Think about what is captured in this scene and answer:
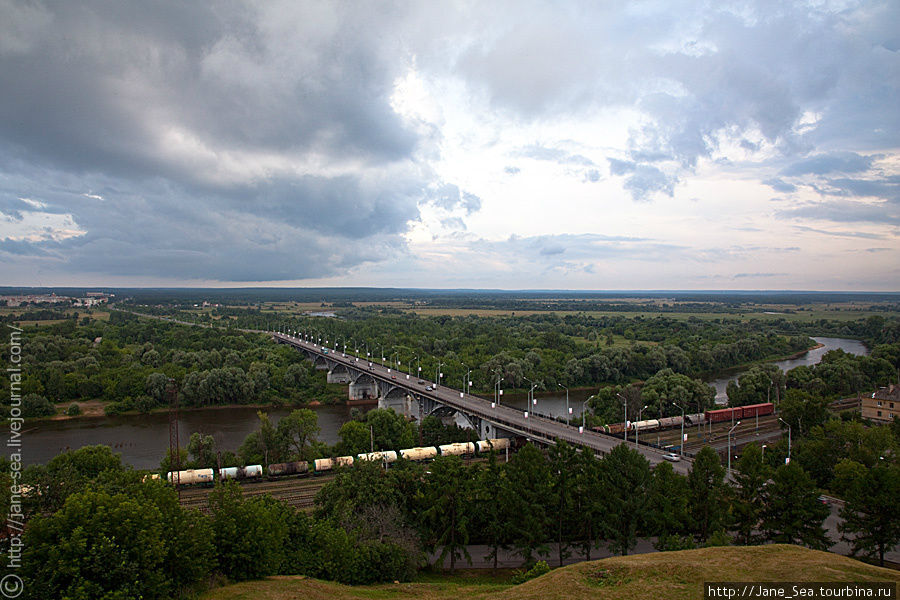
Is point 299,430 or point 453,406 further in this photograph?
point 453,406

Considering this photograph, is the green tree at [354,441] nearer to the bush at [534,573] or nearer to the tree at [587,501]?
the tree at [587,501]

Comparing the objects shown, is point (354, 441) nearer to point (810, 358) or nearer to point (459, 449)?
point (459, 449)

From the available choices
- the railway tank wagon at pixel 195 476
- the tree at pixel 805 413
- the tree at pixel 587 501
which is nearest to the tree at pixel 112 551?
the tree at pixel 587 501

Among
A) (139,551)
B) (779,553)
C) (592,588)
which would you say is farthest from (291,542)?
(779,553)

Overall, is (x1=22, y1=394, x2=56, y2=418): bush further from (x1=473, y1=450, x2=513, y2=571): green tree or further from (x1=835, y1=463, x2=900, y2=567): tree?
(x1=835, y1=463, x2=900, y2=567): tree

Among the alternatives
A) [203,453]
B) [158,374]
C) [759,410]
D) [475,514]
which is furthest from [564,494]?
[158,374]

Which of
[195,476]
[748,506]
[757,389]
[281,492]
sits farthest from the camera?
[757,389]

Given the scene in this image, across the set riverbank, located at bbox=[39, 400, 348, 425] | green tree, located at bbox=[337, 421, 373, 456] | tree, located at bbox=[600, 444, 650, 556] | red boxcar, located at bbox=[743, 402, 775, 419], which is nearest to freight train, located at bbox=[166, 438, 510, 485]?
green tree, located at bbox=[337, 421, 373, 456]
